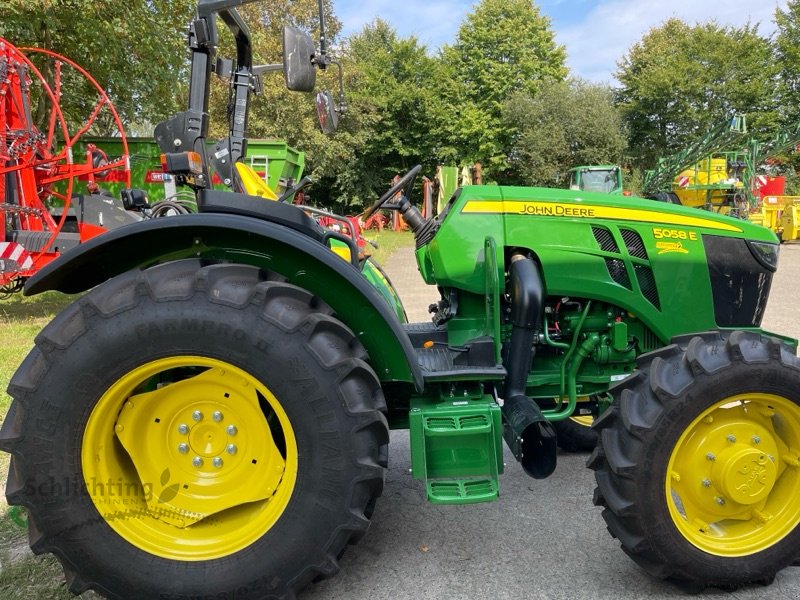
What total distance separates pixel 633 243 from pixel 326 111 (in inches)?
58.9

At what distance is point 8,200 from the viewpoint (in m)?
6.54

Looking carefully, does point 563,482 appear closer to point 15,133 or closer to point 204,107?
point 204,107

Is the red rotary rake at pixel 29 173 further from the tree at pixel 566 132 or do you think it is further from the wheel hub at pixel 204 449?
the tree at pixel 566 132

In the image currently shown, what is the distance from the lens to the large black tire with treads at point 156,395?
198 centimetres

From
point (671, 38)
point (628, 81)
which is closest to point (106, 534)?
point (628, 81)

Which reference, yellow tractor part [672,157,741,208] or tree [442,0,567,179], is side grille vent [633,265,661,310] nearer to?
yellow tractor part [672,157,741,208]

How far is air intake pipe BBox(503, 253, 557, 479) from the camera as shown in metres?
2.42

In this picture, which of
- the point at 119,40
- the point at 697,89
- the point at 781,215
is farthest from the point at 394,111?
the point at 119,40

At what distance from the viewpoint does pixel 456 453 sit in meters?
2.34

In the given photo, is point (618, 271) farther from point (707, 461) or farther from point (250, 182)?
point (250, 182)

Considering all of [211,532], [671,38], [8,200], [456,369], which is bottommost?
[211,532]

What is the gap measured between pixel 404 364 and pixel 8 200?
19.9ft

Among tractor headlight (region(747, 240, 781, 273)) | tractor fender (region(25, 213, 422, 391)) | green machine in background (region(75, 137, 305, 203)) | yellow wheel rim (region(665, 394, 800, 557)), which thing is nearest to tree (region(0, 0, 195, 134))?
green machine in background (region(75, 137, 305, 203))

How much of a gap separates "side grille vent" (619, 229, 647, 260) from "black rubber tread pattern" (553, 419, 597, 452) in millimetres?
1240
